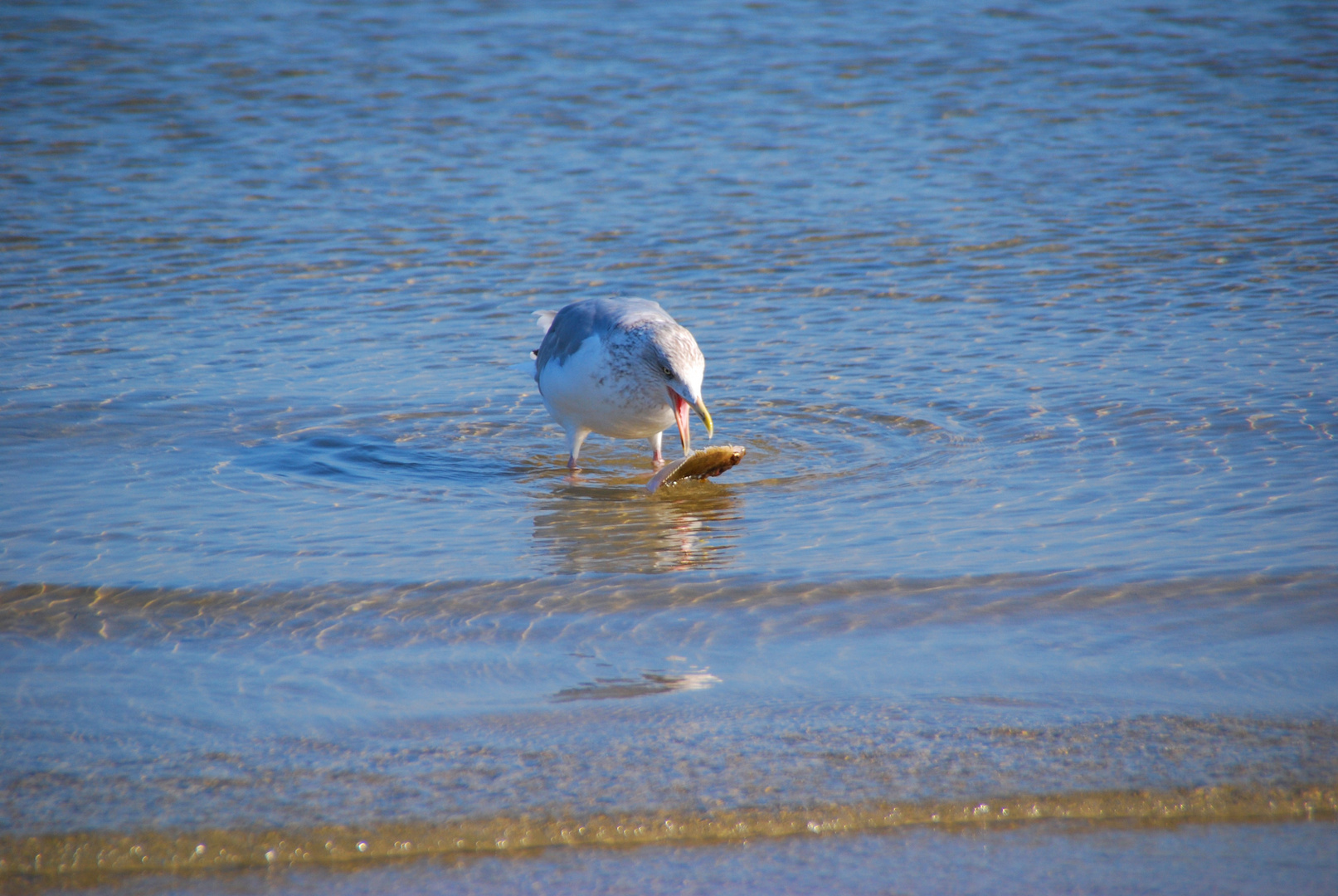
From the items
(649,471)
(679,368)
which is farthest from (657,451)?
(679,368)

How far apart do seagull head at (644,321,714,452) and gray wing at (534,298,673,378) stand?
19 cm

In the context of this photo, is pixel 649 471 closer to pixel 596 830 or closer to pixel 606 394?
pixel 606 394

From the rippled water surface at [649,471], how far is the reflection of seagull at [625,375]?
1.15 feet

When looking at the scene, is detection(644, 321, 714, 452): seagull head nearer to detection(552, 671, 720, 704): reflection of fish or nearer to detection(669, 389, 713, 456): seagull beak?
detection(669, 389, 713, 456): seagull beak

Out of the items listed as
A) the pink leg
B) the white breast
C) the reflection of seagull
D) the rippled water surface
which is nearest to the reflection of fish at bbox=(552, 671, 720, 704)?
the rippled water surface

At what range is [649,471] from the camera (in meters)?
6.86

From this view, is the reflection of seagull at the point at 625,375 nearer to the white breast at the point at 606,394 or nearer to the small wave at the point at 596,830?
the white breast at the point at 606,394

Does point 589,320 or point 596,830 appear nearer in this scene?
point 596,830

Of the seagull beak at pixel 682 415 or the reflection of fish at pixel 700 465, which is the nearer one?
the reflection of fish at pixel 700 465

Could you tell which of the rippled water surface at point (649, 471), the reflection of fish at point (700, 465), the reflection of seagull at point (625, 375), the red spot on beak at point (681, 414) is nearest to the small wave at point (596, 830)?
the rippled water surface at point (649, 471)

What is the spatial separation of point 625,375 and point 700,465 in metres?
0.58

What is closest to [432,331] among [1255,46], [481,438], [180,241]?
[481,438]

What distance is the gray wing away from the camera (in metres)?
6.39

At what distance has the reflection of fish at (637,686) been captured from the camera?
12.6 ft
